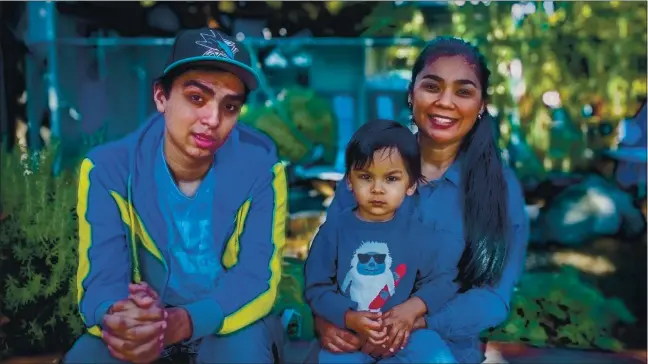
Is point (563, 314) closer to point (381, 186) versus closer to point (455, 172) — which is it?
point (455, 172)

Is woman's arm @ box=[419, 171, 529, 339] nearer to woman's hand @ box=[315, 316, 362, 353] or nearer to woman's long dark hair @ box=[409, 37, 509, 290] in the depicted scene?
woman's long dark hair @ box=[409, 37, 509, 290]

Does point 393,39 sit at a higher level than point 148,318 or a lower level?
higher

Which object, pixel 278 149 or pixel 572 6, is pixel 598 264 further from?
pixel 278 149

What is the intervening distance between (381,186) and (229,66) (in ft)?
2.26

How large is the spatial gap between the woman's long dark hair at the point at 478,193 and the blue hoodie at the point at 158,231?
0.71 meters

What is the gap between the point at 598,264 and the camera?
2953 millimetres

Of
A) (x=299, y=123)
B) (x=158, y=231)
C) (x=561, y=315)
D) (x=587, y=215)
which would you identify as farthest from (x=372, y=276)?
(x=587, y=215)

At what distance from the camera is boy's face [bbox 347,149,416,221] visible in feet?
8.32

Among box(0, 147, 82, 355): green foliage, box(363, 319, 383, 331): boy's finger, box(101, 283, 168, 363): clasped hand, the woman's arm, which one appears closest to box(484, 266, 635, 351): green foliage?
the woman's arm

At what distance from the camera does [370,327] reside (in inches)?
101

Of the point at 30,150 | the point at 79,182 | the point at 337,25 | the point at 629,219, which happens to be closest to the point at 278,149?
the point at 337,25

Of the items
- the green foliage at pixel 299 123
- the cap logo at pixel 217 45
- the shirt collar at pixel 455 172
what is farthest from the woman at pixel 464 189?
the cap logo at pixel 217 45

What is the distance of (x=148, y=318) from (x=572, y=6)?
2019mm

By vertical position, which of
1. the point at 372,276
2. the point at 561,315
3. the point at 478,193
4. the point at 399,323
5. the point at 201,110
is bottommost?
the point at 561,315
